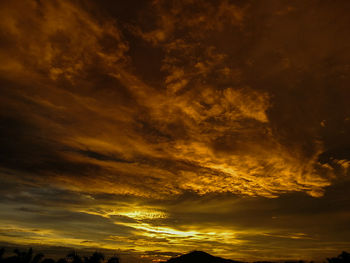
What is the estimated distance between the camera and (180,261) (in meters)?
160

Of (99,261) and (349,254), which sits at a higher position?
(349,254)

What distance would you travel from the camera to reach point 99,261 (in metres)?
62.0

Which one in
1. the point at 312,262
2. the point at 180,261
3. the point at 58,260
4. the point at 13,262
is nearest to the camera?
the point at 13,262

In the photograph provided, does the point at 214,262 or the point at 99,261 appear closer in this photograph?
the point at 99,261

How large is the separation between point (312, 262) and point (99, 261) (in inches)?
2306

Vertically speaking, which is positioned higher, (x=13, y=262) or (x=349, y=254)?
(x=349, y=254)

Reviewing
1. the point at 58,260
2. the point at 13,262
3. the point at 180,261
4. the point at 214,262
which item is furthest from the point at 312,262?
the point at 180,261

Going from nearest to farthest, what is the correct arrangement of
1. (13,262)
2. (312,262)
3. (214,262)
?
(13,262) < (312,262) < (214,262)

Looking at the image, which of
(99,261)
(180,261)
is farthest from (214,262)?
(99,261)

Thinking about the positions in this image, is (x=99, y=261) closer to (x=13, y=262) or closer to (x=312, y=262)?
(x=13, y=262)

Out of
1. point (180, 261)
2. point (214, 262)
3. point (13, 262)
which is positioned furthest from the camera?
point (180, 261)

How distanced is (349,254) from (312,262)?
17.8m

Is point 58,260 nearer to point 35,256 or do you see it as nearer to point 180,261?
point 35,256

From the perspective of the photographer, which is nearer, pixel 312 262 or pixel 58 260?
pixel 58 260
